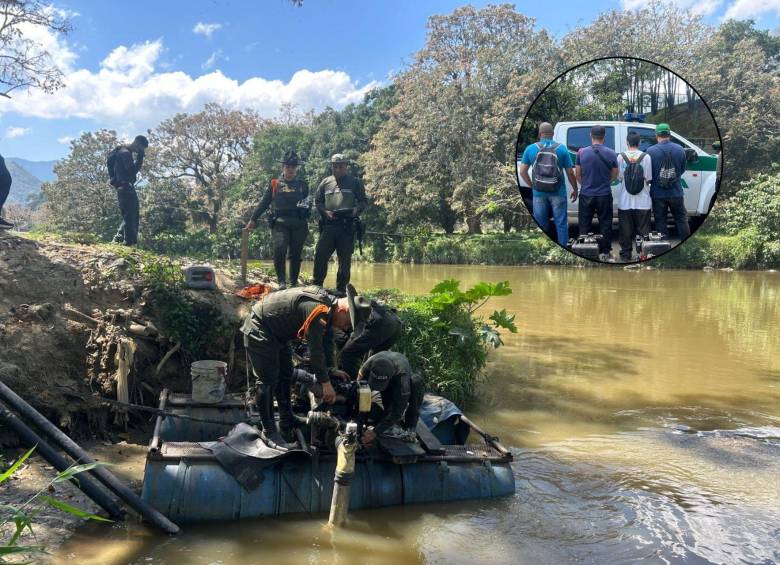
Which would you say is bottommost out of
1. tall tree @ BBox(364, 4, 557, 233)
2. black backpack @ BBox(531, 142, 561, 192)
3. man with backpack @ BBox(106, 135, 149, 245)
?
black backpack @ BBox(531, 142, 561, 192)

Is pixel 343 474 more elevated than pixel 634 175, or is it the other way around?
pixel 634 175

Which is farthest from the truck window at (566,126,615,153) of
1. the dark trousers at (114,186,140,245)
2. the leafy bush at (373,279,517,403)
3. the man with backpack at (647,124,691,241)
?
the dark trousers at (114,186,140,245)

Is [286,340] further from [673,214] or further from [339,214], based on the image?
[673,214]

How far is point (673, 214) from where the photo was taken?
2219 mm

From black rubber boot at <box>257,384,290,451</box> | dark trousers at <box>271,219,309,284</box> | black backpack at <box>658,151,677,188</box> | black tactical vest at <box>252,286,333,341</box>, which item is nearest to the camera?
black backpack at <box>658,151,677,188</box>

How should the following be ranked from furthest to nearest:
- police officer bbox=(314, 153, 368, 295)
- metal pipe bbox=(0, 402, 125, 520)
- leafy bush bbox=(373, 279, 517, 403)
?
police officer bbox=(314, 153, 368, 295) → leafy bush bbox=(373, 279, 517, 403) → metal pipe bbox=(0, 402, 125, 520)

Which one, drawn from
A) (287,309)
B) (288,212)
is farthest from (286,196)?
(287,309)

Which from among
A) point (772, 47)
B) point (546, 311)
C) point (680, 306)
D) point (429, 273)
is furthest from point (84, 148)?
point (772, 47)

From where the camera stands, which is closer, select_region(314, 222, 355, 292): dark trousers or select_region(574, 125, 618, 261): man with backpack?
select_region(574, 125, 618, 261): man with backpack

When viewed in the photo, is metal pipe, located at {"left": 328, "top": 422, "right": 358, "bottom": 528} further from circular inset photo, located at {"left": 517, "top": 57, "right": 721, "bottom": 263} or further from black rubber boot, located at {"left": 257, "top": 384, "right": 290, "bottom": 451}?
circular inset photo, located at {"left": 517, "top": 57, "right": 721, "bottom": 263}

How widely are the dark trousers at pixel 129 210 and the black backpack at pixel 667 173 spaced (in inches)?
401

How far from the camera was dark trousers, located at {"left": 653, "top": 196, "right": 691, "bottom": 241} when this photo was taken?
2191 mm

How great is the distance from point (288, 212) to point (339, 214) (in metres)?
0.80

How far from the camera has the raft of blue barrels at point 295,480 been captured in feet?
16.4
